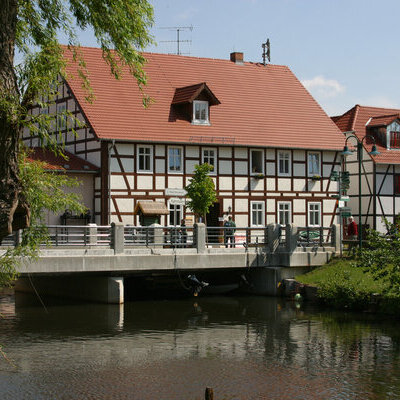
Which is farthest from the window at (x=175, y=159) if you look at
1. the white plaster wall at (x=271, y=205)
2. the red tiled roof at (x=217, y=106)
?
the white plaster wall at (x=271, y=205)

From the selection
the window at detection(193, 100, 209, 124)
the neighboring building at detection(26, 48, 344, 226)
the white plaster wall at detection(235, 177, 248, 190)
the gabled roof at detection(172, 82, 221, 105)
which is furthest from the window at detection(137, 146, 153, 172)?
the white plaster wall at detection(235, 177, 248, 190)

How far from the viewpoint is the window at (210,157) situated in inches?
1549

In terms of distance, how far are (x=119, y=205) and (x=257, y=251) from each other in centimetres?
805

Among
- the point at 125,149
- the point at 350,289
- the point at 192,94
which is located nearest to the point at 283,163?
the point at 192,94

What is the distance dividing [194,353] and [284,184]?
74.0 feet

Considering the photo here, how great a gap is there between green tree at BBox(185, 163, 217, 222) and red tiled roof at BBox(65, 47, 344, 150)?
3.77 meters

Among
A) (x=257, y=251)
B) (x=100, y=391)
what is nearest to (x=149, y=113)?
(x=257, y=251)

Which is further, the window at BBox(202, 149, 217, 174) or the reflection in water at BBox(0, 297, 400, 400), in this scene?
the window at BBox(202, 149, 217, 174)

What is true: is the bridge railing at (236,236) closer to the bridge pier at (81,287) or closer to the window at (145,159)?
the bridge pier at (81,287)

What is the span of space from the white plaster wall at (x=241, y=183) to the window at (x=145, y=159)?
480cm

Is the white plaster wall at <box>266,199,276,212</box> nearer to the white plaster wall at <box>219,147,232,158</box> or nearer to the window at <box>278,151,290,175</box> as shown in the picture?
the window at <box>278,151,290,175</box>

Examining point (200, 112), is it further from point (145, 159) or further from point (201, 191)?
point (201, 191)

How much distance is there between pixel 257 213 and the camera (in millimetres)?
40812

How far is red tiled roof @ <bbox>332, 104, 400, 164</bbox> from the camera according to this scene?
1863 inches
